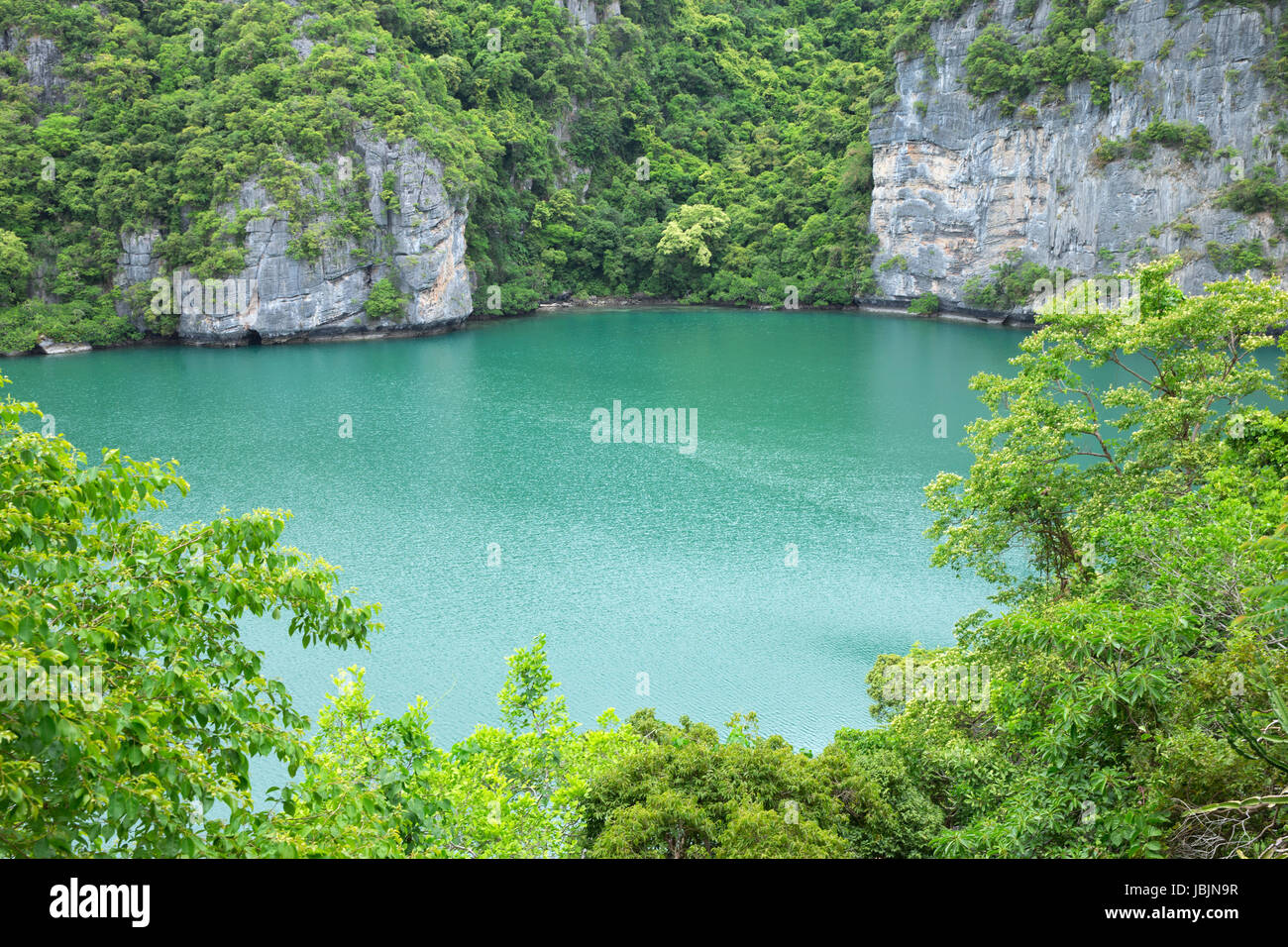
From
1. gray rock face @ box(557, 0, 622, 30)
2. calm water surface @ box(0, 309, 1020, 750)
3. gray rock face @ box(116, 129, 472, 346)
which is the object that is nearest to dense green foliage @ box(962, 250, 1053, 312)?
calm water surface @ box(0, 309, 1020, 750)

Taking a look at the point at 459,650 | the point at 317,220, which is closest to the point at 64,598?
the point at 459,650

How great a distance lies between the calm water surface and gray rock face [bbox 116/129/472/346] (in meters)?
1.62

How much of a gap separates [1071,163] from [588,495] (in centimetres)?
3000

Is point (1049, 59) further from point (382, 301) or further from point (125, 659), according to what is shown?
point (125, 659)

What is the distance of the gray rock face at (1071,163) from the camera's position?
34.9 m

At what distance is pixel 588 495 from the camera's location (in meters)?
19.8

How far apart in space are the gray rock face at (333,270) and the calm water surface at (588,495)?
162cm

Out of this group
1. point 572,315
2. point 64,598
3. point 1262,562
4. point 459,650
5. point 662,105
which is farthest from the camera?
point 662,105

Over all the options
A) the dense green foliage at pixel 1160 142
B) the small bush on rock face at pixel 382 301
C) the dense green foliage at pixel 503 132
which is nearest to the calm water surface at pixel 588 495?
the small bush on rock face at pixel 382 301

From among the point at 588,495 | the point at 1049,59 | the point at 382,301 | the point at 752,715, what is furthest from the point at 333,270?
the point at 752,715

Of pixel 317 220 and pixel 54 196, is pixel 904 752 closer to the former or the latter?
pixel 317 220

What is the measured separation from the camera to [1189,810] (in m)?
3.68

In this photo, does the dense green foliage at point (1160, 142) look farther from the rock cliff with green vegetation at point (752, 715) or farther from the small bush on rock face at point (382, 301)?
the rock cliff with green vegetation at point (752, 715)
